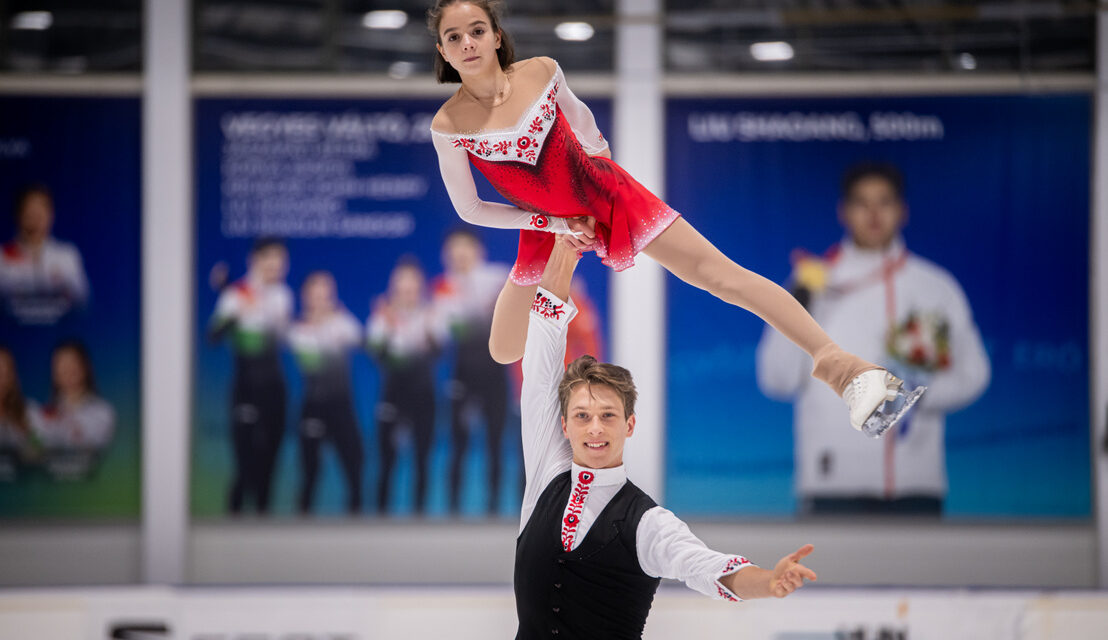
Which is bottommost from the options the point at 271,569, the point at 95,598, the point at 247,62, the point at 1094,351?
the point at 271,569

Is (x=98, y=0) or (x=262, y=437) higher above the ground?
(x=98, y=0)

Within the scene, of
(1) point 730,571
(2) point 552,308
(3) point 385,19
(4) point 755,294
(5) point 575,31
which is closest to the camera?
(1) point 730,571

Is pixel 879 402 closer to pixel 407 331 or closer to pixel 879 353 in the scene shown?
pixel 879 353

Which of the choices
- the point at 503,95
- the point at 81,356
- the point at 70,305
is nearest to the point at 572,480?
the point at 503,95

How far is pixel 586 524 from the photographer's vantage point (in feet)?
9.19

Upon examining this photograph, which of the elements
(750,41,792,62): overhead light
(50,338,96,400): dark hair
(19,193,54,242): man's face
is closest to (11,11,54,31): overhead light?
(19,193,54,242): man's face

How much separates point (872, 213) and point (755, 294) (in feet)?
17.6

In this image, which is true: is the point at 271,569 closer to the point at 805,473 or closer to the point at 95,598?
the point at 95,598

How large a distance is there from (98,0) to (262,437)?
11.5ft

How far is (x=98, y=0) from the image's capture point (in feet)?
25.2

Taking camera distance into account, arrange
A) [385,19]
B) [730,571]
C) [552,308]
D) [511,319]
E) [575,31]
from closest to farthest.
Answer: [730,571], [552,308], [511,319], [575,31], [385,19]

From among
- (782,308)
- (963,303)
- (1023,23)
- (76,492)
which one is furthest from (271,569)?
(1023,23)

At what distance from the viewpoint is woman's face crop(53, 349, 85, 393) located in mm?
7820

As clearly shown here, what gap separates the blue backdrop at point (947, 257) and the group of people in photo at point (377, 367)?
1.08 m
